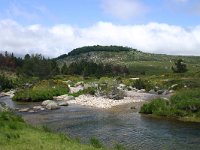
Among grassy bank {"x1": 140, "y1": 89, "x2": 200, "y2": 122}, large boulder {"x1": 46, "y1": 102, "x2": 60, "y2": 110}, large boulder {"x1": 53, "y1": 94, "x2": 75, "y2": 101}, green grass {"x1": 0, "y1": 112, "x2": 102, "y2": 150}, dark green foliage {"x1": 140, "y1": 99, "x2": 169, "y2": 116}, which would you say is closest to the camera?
green grass {"x1": 0, "y1": 112, "x2": 102, "y2": 150}

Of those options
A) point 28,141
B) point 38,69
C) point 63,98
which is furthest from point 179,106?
point 38,69

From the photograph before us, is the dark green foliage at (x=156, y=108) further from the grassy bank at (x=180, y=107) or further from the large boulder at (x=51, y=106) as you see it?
the large boulder at (x=51, y=106)

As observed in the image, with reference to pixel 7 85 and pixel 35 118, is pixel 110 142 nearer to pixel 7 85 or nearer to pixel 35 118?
pixel 35 118

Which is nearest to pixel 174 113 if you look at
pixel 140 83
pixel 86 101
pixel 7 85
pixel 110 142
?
pixel 110 142

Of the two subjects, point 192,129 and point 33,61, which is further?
point 33,61

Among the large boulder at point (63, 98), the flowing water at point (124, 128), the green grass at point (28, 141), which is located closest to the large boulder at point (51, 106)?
the flowing water at point (124, 128)

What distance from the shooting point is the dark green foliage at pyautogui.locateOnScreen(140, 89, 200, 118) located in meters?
64.6

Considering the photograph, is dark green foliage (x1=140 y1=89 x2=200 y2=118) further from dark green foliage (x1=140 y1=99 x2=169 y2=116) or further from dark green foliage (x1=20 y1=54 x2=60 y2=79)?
dark green foliage (x1=20 y1=54 x2=60 y2=79)

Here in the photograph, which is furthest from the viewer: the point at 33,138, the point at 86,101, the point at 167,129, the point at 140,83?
the point at 140,83

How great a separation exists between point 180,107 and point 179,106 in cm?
31

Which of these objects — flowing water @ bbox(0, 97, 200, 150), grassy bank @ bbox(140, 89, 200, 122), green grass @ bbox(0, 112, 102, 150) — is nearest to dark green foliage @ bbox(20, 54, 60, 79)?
flowing water @ bbox(0, 97, 200, 150)

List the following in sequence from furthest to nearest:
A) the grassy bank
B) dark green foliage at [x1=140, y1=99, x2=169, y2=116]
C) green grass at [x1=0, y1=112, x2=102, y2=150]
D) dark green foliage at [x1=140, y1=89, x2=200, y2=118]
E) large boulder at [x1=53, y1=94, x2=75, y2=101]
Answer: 1. large boulder at [x1=53, y1=94, x2=75, y2=101]
2. dark green foliage at [x1=140, y1=99, x2=169, y2=116]
3. dark green foliage at [x1=140, y1=89, x2=200, y2=118]
4. the grassy bank
5. green grass at [x1=0, y1=112, x2=102, y2=150]

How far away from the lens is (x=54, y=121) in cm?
6241

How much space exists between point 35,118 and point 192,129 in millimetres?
26532
